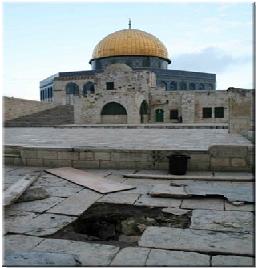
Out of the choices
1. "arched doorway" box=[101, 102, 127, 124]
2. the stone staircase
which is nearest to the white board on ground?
the stone staircase

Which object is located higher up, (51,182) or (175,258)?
(51,182)

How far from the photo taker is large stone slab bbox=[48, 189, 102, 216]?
4.57 meters

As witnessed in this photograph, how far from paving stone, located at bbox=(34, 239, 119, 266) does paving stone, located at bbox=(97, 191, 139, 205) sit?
4.97 ft

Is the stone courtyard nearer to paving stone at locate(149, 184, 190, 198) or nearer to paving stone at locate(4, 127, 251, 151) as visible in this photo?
paving stone at locate(149, 184, 190, 198)

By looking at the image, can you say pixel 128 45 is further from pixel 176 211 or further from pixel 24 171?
pixel 176 211

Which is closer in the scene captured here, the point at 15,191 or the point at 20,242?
the point at 20,242

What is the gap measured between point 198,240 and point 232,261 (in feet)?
1.66

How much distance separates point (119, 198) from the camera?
5211mm

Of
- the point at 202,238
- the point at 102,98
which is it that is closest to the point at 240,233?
the point at 202,238

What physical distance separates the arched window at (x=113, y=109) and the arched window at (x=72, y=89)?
42.6 feet

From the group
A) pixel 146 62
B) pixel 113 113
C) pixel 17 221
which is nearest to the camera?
pixel 17 221

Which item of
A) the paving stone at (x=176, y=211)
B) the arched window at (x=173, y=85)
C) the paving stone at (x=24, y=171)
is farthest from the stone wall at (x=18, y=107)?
the paving stone at (x=176, y=211)

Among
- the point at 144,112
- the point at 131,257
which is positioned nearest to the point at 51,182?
the point at 131,257

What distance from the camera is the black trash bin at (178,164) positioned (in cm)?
688
